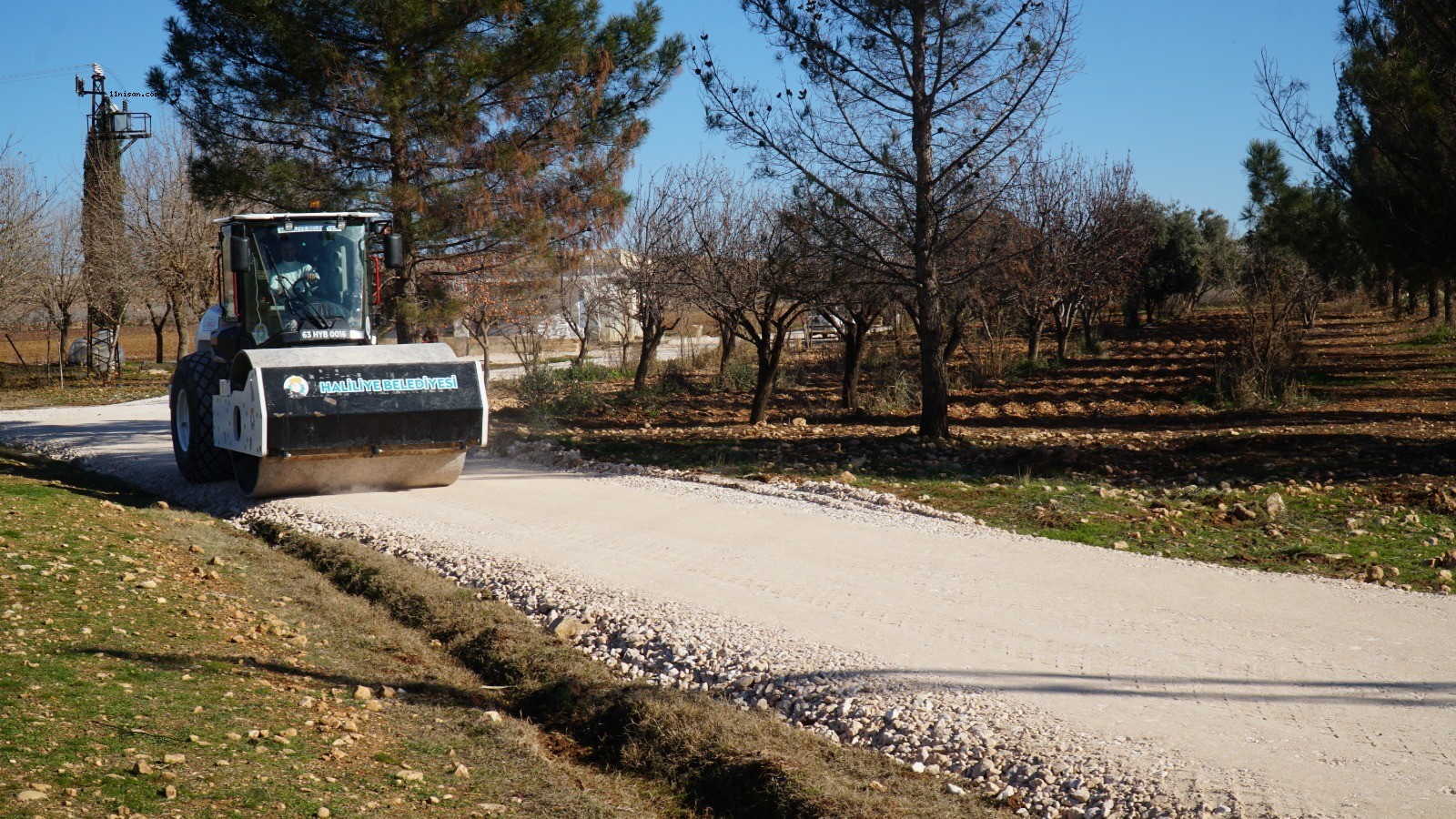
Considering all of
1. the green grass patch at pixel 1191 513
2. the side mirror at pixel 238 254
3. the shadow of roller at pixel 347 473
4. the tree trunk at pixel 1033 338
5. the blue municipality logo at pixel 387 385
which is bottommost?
the green grass patch at pixel 1191 513

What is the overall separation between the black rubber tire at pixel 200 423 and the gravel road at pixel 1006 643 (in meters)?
2.30

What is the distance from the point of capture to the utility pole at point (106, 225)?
1258 inches

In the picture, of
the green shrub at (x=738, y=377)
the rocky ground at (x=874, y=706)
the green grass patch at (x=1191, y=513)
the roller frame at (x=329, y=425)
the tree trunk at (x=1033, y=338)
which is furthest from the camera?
the tree trunk at (x=1033, y=338)

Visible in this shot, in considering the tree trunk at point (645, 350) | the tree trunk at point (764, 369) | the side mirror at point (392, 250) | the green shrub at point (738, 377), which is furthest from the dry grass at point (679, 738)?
the green shrub at point (738, 377)

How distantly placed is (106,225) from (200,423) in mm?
23436

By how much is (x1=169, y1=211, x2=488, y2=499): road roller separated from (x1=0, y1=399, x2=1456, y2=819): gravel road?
2.35 feet

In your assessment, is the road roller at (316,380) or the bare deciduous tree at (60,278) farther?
the bare deciduous tree at (60,278)

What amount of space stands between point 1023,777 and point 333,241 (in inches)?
407

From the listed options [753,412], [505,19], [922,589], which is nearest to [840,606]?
[922,589]

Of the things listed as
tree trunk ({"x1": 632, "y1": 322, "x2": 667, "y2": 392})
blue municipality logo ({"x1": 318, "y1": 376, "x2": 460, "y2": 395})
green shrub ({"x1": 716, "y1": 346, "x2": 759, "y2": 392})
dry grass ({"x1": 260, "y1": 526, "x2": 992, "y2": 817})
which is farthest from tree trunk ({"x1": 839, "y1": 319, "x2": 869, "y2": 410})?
dry grass ({"x1": 260, "y1": 526, "x2": 992, "y2": 817})

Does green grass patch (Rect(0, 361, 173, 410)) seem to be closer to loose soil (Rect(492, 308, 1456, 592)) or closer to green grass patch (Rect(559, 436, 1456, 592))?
loose soil (Rect(492, 308, 1456, 592))

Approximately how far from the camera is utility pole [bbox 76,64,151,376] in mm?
31953

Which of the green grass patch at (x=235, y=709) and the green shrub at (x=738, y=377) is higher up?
the green shrub at (x=738, y=377)

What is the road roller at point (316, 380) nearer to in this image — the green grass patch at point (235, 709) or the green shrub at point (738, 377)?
the green grass patch at point (235, 709)
